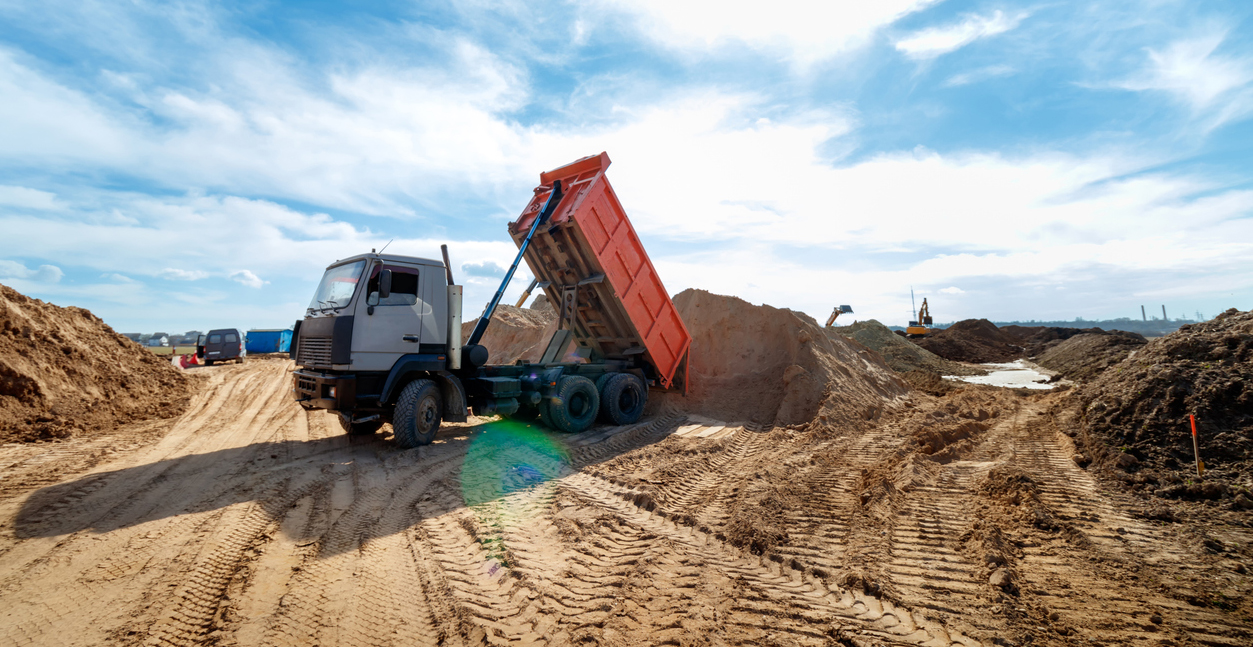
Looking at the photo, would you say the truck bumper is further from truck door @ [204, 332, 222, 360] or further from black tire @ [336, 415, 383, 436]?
truck door @ [204, 332, 222, 360]

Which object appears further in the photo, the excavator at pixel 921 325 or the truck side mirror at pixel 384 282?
the excavator at pixel 921 325

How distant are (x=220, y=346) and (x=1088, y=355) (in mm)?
40283

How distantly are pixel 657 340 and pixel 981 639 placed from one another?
7.86 meters

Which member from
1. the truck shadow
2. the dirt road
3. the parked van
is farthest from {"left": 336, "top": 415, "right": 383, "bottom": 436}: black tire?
the parked van

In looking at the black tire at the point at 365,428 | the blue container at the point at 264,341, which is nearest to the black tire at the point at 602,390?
the black tire at the point at 365,428

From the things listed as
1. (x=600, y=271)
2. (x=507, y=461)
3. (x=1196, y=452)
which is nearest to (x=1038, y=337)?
(x=1196, y=452)

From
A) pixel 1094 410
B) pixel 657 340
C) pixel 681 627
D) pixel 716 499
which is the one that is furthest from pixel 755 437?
pixel 681 627

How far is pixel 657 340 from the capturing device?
10688mm

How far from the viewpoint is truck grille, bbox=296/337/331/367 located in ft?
24.2

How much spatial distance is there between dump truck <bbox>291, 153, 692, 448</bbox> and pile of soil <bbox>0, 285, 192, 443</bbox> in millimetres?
4953

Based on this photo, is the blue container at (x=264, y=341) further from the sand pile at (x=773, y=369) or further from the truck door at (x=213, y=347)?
the sand pile at (x=773, y=369)

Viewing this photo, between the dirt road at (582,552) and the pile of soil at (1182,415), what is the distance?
764 millimetres

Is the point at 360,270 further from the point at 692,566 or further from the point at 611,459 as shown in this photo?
the point at 692,566

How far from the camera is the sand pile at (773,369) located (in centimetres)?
1130
